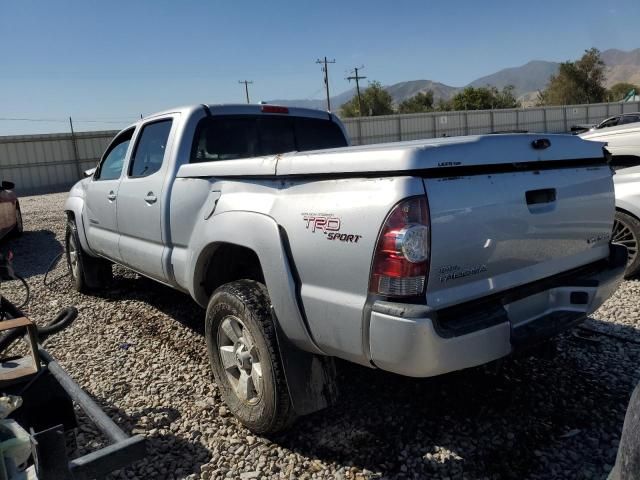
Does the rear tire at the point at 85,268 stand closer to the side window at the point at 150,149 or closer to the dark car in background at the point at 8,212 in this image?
the side window at the point at 150,149

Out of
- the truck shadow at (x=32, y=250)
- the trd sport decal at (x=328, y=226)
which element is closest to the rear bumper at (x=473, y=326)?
the trd sport decal at (x=328, y=226)

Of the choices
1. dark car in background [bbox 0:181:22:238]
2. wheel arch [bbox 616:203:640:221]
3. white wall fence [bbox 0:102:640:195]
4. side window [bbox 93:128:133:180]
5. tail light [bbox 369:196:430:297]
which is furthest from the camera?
white wall fence [bbox 0:102:640:195]

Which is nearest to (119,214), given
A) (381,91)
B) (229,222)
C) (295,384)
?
(229,222)

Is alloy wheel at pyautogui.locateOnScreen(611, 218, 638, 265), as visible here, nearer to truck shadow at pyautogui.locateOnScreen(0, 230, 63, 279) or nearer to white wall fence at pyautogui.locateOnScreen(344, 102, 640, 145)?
truck shadow at pyautogui.locateOnScreen(0, 230, 63, 279)

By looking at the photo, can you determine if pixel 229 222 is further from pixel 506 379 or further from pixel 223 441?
pixel 506 379

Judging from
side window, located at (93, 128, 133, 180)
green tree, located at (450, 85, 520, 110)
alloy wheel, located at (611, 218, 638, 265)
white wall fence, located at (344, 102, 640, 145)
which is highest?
green tree, located at (450, 85, 520, 110)

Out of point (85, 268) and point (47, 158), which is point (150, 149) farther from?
point (47, 158)

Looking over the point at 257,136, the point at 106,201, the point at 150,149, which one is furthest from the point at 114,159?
the point at 257,136

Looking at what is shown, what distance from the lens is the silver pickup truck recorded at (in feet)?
A: 7.20

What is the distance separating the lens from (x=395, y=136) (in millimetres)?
40875

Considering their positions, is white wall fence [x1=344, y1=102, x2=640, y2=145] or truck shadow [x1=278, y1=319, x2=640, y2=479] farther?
white wall fence [x1=344, y1=102, x2=640, y2=145]

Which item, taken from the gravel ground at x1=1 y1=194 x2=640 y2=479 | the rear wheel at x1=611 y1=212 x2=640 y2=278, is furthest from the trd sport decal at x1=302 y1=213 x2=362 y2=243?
the rear wheel at x1=611 y1=212 x2=640 y2=278

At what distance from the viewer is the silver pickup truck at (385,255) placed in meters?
2.19

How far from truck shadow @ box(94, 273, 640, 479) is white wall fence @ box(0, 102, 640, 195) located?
20.1 meters
